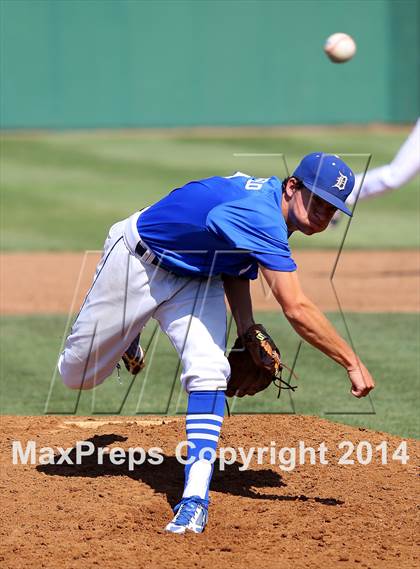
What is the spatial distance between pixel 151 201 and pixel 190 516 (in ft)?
41.3

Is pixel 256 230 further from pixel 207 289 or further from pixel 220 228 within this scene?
pixel 207 289

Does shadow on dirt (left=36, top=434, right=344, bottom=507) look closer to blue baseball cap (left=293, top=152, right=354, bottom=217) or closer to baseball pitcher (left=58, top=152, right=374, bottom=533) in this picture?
baseball pitcher (left=58, top=152, right=374, bottom=533)

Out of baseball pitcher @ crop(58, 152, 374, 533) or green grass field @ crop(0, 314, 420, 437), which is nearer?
baseball pitcher @ crop(58, 152, 374, 533)

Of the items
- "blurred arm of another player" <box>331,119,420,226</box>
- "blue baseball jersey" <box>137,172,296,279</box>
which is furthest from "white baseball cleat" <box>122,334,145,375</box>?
"blurred arm of another player" <box>331,119,420,226</box>

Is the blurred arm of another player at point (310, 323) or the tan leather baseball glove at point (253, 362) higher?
the blurred arm of another player at point (310, 323)

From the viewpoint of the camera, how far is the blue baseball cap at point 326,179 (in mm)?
4484

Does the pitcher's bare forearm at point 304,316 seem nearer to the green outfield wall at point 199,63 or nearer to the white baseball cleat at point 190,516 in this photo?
the white baseball cleat at point 190,516

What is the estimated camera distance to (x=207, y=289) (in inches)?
194

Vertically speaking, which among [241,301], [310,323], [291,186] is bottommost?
[241,301]

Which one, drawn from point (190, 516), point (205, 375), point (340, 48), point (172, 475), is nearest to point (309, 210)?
point (205, 375)

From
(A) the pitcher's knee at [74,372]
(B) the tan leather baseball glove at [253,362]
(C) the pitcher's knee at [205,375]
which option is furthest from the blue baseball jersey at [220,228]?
(A) the pitcher's knee at [74,372]

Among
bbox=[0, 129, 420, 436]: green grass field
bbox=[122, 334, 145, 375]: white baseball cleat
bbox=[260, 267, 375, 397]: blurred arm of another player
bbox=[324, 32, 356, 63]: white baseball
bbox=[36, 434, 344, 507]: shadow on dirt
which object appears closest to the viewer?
bbox=[260, 267, 375, 397]: blurred arm of another player

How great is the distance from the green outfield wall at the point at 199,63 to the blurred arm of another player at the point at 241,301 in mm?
17357

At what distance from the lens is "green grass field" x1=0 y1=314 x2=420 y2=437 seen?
272 inches
